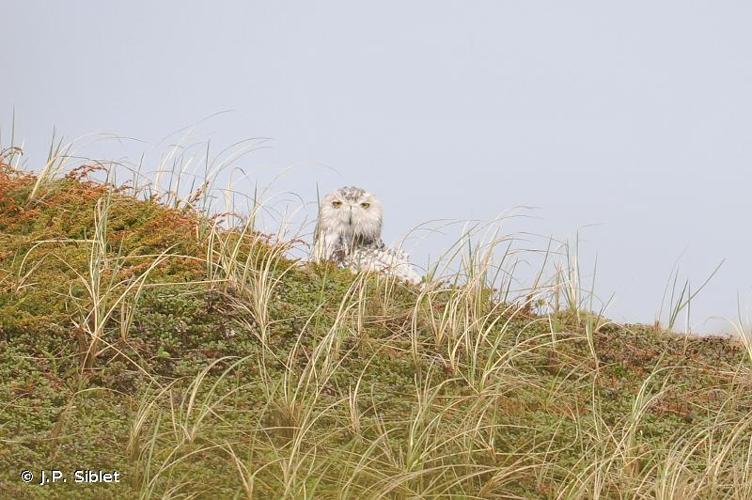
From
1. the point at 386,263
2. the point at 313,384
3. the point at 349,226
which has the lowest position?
the point at 313,384

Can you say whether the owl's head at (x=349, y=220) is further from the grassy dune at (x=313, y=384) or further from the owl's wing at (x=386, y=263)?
the grassy dune at (x=313, y=384)

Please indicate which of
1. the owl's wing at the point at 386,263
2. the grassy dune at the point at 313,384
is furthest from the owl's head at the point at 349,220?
the grassy dune at the point at 313,384

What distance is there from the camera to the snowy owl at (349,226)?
10668 mm

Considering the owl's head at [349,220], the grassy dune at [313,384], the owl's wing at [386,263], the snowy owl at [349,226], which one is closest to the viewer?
the grassy dune at [313,384]

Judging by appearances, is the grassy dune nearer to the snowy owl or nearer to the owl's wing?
the owl's wing

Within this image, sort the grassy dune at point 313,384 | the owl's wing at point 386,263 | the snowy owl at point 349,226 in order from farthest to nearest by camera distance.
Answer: the snowy owl at point 349,226
the owl's wing at point 386,263
the grassy dune at point 313,384

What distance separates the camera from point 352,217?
10.8 m

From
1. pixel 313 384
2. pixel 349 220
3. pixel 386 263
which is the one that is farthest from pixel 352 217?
pixel 313 384

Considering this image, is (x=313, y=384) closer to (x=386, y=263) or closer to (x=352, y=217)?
(x=386, y=263)

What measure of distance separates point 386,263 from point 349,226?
1.10m

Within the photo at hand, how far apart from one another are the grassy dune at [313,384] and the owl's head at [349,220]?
1203 mm

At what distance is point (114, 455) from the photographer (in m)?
6.00

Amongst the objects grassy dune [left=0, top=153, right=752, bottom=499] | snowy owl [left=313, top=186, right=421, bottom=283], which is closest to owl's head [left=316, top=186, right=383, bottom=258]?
snowy owl [left=313, top=186, right=421, bottom=283]

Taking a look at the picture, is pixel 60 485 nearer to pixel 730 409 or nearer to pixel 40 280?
pixel 40 280
